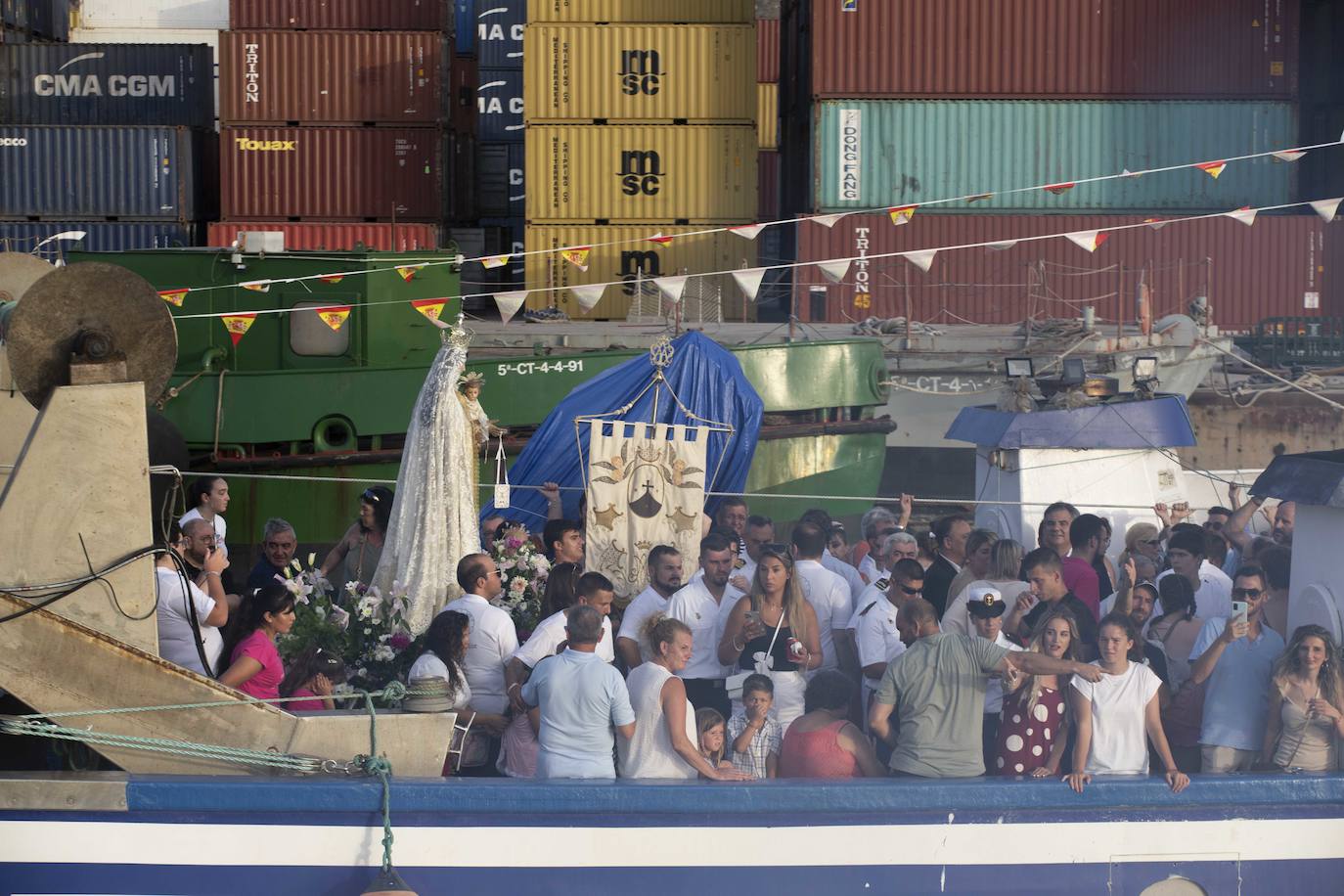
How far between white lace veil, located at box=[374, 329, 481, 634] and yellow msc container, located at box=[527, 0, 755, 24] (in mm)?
19483

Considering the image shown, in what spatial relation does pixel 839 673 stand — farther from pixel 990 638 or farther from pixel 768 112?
pixel 768 112

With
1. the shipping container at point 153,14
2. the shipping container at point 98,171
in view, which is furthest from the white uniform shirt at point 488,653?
the shipping container at point 153,14

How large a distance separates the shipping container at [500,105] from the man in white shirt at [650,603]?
83.6ft

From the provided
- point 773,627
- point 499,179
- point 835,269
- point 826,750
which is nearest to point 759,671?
point 773,627

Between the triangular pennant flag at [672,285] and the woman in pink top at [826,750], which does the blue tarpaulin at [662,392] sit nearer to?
the triangular pennant flag at [672,285]

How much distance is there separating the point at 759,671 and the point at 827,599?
88cm

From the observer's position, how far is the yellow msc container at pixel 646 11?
2638 cm

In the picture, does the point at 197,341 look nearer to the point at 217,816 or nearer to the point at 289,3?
A: the point at 217,816

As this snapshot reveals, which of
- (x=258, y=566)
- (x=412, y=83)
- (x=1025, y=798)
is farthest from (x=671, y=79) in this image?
(x=1025, y=798)

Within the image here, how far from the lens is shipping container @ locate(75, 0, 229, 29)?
37250 millimetres

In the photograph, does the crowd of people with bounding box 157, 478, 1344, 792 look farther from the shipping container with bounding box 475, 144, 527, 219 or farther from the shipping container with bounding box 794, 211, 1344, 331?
the shipping container with bounding box 475, 144, 527, 219

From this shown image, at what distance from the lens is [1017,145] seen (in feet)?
84.0

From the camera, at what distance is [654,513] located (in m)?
8.45

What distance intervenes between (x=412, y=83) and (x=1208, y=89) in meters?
14.4
